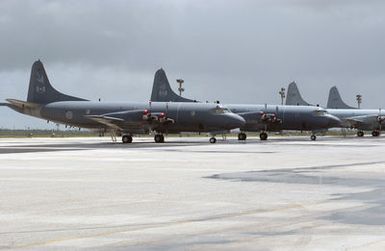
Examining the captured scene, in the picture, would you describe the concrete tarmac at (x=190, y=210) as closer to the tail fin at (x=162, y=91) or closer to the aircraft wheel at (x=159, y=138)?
the aircraft wheel at (x=159, y=138)

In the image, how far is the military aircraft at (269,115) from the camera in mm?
79125

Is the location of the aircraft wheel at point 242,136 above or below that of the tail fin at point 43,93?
below

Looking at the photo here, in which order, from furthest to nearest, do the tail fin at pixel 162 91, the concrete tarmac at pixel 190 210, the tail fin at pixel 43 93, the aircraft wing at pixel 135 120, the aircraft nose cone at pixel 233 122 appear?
the tail fin at pixel 162 91 → the tail fin at pixel 43 93 → the aircraft nose cone at pixel 233 122 → the aircraft wing at pixel 135 120 → the concrete tarmac at pixel 190 210

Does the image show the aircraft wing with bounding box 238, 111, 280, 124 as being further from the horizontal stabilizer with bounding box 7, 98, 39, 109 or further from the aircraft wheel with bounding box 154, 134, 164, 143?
the horizontal stabilizer with bounding box 7, 98, 39, 109

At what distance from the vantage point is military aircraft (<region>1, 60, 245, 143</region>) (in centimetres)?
6512

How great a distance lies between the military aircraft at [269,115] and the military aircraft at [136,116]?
11.7m

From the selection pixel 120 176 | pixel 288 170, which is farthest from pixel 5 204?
pixel 288 170

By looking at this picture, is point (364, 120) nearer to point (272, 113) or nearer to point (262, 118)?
point (272, 113)

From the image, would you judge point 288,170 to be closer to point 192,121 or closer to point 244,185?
point 244,185

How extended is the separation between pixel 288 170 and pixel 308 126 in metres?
54.2

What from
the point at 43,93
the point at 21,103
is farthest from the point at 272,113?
the point at 21,103

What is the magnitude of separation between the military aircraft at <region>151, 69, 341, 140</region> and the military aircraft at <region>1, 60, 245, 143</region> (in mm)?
11745

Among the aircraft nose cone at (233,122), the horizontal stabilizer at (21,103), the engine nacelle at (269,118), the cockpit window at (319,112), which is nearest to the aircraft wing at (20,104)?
the horizontal stabilizer at (21,103)

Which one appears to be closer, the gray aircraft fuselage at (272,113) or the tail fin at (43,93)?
the tail fin at (43,93)
